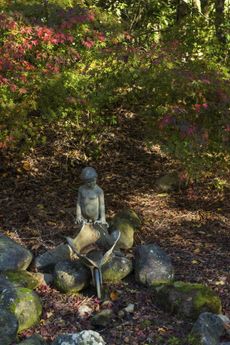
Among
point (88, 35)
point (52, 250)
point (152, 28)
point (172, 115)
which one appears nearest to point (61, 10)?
point (88, 35)

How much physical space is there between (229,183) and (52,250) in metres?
3.65

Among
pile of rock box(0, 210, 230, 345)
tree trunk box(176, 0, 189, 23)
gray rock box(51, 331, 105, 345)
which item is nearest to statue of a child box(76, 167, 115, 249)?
pile of rock box(0, 210, 230, 345)

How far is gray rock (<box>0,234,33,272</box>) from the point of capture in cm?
615

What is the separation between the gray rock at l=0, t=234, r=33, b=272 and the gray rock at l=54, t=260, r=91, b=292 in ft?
1.81

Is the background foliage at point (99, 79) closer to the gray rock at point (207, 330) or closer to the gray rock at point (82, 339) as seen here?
the gray rock at point (207, 330)

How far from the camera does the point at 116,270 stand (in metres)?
6.11

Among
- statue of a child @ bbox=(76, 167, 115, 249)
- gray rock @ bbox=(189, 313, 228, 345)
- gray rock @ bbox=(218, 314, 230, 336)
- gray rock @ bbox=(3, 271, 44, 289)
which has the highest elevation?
statue of a child @ bbox=(76, 167, 115, 249)

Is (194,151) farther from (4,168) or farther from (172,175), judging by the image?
(4,168)

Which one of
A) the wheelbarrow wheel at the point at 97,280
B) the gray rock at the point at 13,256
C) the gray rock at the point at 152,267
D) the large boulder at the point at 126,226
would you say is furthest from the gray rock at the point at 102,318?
the large boulder at the point at 126,226

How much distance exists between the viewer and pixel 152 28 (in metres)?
11.7

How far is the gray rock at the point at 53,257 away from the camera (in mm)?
6414

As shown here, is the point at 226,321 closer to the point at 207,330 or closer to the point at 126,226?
the point at 207,330

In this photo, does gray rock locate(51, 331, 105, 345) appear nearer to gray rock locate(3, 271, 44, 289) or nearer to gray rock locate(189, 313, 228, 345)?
gray rock locate(189, 313, 228, 345)

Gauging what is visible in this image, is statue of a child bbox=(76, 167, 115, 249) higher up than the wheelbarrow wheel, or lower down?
higher up
